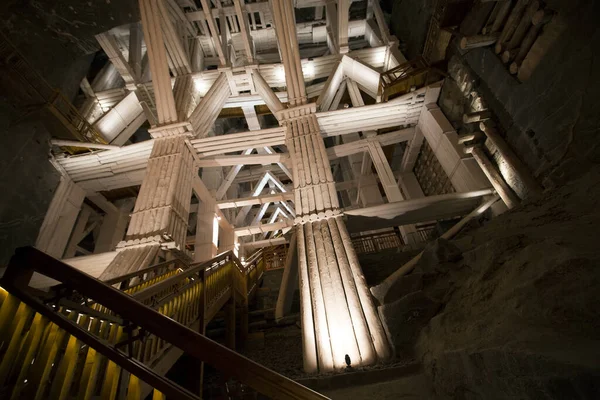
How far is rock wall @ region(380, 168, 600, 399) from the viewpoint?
1.56 m

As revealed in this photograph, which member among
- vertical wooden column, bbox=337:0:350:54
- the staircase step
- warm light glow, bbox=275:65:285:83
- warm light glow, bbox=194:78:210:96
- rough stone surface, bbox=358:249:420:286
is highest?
vertical wooden column, bbox=337:0:350:54

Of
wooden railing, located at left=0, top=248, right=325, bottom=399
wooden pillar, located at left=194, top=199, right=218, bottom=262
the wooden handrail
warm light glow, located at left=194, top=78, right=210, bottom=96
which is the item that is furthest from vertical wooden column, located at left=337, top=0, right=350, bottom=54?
the wooden handrail

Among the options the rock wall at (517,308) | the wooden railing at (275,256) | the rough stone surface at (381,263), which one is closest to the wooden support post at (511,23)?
the rock wall at (517,308)

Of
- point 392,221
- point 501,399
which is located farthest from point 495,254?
point 392,221

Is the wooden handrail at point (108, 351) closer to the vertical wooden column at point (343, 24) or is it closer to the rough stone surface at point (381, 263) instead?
the rough stone surface at point (381, 263)

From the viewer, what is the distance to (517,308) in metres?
2.09

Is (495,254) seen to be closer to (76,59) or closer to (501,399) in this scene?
(501,399)

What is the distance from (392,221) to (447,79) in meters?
4.82

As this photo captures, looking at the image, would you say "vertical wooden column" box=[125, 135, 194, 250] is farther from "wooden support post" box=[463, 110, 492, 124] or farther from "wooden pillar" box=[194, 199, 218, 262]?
"wooden support post" box=[463, 110, 492, 124]

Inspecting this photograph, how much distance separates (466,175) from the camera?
685 centimetres

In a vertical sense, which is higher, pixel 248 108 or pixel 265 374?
pixel 248 108

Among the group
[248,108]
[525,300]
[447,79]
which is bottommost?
[525,300]

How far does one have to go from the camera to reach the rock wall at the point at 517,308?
5.12ft

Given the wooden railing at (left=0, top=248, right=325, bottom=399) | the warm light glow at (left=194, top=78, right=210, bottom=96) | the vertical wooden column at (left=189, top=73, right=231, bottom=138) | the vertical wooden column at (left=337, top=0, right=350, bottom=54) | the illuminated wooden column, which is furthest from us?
the warm light glow at (left=194, top=78, right=210, bottom=96)
